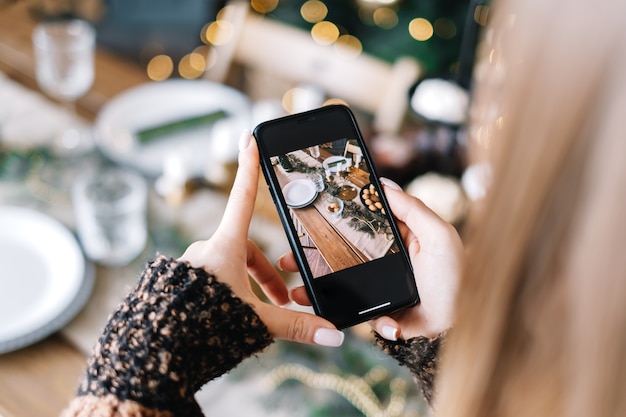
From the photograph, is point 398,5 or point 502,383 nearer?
point 502,383

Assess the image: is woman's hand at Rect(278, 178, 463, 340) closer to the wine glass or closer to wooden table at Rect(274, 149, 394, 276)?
wooden table at Rect(274, 149, 394, 276)

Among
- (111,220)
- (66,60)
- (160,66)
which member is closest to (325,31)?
(160,66)

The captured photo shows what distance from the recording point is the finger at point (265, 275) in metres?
0.67

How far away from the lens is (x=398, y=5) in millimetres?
1964

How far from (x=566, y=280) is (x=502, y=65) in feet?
0.36

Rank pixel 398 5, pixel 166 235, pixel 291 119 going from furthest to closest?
pixel 398 5 → pixel 166 235 → pixel 291 119

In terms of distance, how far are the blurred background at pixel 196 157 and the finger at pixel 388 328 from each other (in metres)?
0.17

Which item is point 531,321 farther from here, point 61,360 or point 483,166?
point 61,360

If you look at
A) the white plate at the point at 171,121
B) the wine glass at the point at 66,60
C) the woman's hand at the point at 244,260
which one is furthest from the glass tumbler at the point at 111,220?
the woman's hand at the point at 244,260

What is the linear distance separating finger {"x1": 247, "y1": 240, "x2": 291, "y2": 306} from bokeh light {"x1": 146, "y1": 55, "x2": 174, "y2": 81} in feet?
5.33

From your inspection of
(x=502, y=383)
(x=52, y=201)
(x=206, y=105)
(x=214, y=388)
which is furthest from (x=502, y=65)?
(x=206, y=105)

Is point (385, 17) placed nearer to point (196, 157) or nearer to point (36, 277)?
point (196, 157)

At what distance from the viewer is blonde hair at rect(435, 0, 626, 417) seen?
0.24 m

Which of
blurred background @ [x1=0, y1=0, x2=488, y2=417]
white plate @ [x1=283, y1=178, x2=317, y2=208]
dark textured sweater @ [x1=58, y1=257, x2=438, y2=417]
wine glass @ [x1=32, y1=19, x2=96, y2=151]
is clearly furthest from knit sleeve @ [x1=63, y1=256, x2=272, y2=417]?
wine glass @ [x1=32, y1=19, x2=96, y2=151]
